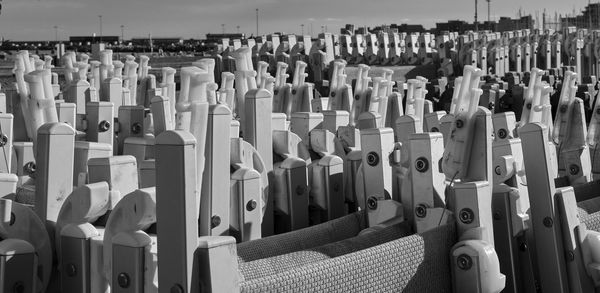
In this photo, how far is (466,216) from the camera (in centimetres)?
235

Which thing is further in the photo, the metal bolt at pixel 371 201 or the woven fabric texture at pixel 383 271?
the metal bolt at pixel 371 201

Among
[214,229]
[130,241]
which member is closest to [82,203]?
[130,241]

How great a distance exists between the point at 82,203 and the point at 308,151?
1365 mm

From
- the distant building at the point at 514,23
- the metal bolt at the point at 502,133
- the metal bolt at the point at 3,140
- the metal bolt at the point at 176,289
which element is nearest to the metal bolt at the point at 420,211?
the metal bolt at the point at 176,289

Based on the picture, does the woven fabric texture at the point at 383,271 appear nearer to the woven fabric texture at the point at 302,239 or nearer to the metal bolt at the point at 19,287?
the woven fabric texture at the point at 302,239

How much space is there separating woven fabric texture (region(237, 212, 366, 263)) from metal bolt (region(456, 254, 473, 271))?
16.6 inches

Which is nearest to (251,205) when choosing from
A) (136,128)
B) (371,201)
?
(371,201)

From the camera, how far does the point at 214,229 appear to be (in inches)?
93.6

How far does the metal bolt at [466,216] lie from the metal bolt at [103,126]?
1.51 metres

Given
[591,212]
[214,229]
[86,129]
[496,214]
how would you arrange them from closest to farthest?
[214,229] → [496,214] → [591,212] → [86,129]

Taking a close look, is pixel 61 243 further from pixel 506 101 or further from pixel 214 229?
pixel 506 101

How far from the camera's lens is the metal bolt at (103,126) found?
10.5ft

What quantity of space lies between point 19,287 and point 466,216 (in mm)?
1204

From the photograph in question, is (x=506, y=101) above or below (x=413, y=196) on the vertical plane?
above
